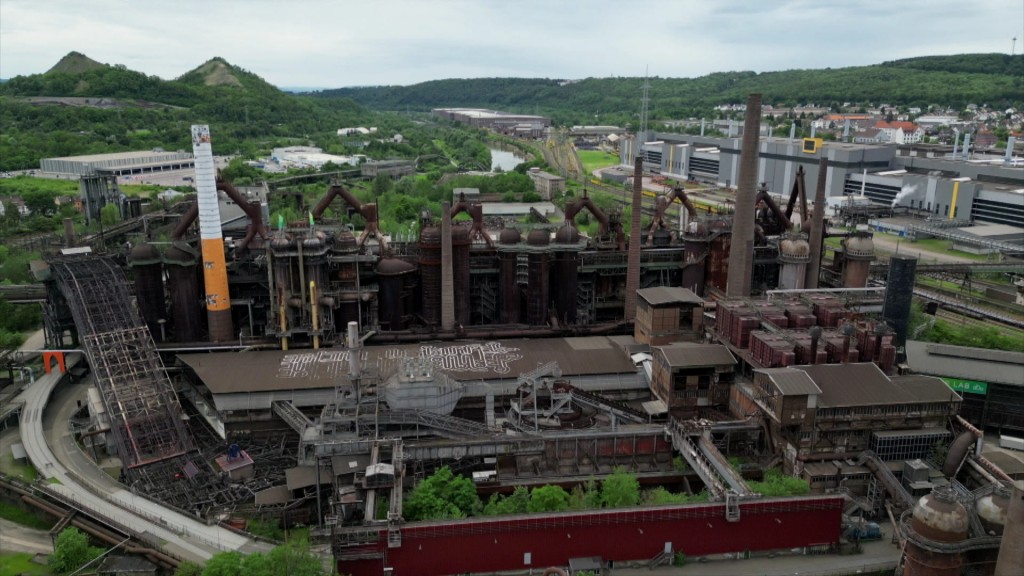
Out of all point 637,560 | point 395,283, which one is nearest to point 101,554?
point 637,560

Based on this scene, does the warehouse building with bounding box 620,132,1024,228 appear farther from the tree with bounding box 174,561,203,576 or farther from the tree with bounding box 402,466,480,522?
the tree with bounding box 174,561,203,576

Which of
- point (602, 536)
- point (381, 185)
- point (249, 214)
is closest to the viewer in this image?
point (602, 536)

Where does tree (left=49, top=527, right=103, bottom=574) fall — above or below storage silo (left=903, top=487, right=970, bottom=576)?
below

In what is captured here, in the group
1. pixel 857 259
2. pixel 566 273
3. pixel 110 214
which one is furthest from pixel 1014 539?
pixel 110 214

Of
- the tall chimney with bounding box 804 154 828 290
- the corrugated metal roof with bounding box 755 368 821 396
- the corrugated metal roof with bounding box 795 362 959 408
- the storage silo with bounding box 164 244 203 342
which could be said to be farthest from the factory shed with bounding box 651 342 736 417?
the storage silo with bounding box 164 244 203 342

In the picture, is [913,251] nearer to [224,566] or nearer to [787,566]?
[787,566]
